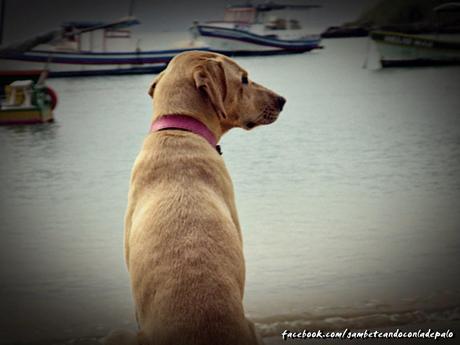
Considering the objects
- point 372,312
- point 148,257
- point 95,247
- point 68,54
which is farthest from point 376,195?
point 68,54

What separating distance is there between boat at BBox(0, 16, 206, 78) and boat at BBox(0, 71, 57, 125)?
6442 mm

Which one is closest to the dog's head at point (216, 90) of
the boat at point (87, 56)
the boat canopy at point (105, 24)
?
the boat at point (87, 56)

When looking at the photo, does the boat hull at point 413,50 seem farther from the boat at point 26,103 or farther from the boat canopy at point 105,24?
the boat at point 26,103

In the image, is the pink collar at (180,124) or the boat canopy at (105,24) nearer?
the pink collar at (180,124)

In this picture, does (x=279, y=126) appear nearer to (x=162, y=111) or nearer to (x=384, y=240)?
(x=384, y=240)

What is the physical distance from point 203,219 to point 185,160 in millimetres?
348

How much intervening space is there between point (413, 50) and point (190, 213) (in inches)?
827

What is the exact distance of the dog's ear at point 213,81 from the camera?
2.80 metres

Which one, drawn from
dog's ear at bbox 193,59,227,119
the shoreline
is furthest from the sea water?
dog's ear at bbox 193,59,227,119

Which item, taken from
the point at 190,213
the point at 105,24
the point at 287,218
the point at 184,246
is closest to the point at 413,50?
the point at 105,24

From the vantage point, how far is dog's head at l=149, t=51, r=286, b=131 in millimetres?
2828

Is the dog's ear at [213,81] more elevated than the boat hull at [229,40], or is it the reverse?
the dog's ear at [213,81]

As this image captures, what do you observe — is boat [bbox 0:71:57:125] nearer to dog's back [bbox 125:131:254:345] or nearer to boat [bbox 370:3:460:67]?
dog's back [bbox 125:131:254:345]

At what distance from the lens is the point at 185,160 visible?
2602 millimetres
